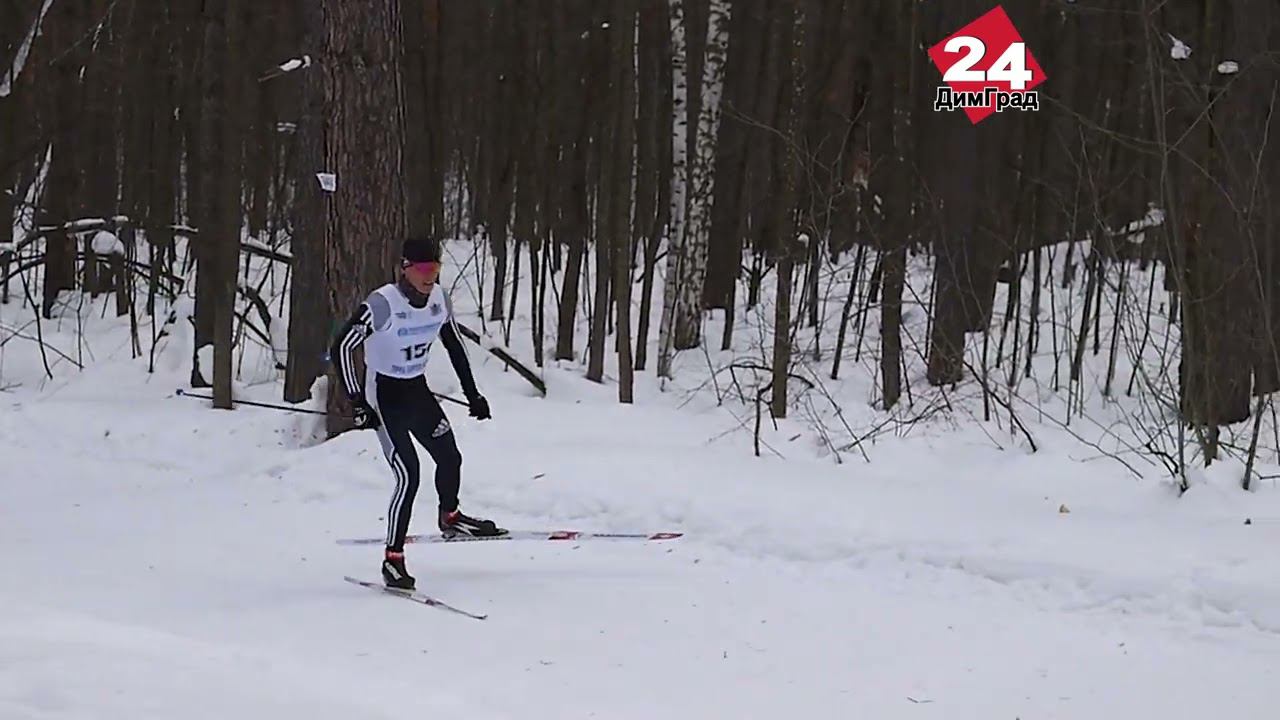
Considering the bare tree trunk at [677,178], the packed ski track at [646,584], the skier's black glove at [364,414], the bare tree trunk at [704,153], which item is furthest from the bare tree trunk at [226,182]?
the skier's black glove at [364,414]

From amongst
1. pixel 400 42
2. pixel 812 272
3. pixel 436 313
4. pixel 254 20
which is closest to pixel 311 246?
pixel 400 42

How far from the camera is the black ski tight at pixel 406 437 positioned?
23.7 feet

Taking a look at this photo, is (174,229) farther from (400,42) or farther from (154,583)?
(154,583)

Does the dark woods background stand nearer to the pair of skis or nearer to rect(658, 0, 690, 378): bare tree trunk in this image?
rect(658, 0, 690, 378): bare tree trunk

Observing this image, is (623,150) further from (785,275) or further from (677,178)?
(785,275)

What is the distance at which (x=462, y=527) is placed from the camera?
25.4ft

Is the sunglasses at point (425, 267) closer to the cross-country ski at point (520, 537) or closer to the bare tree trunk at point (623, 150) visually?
the cross-country ski at point (520, 537)

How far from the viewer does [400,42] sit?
11.0 meters

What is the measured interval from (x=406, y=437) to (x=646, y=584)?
1.57 meters

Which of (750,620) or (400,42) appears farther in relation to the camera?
(400,42)

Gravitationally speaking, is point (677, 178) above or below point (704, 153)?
below

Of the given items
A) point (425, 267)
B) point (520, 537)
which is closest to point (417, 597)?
point (520, 537)

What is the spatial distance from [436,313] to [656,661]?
244 cm

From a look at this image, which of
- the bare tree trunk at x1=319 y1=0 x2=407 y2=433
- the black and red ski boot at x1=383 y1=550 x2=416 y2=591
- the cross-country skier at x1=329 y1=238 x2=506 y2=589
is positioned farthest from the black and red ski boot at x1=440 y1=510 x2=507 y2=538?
the bare tree trunk at x1=319 y1=0 x2=407 y2=433
